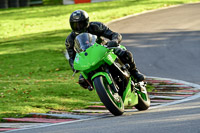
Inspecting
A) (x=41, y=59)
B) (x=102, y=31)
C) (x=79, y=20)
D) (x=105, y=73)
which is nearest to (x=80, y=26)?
(x=79, y=20)

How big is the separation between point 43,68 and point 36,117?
29.4ft

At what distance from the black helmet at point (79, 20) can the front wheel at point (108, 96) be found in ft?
4.51

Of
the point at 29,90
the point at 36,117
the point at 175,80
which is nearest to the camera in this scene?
the point at 36,117

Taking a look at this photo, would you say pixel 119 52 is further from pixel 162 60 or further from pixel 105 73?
pixel 162 60

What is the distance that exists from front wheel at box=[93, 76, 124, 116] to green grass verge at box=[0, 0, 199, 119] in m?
1.99

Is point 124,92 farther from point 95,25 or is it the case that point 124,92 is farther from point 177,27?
point 177,27

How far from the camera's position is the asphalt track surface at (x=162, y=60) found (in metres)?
6.59

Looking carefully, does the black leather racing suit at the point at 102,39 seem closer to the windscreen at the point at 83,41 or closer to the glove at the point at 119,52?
the glove at the point at 119,52

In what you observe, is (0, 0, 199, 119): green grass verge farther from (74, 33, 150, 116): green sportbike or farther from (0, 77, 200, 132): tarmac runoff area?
(74, 33, 150, 116): green sportbike

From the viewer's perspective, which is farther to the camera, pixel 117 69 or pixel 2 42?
pixel 2 42

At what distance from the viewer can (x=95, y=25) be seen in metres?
8.93

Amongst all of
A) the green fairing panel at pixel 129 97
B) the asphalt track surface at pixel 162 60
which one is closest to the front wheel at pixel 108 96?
the asphalt track surface at pixel 162 60

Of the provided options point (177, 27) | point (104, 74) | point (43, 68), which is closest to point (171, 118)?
point (104, 74)

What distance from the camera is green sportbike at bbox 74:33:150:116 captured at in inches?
303
